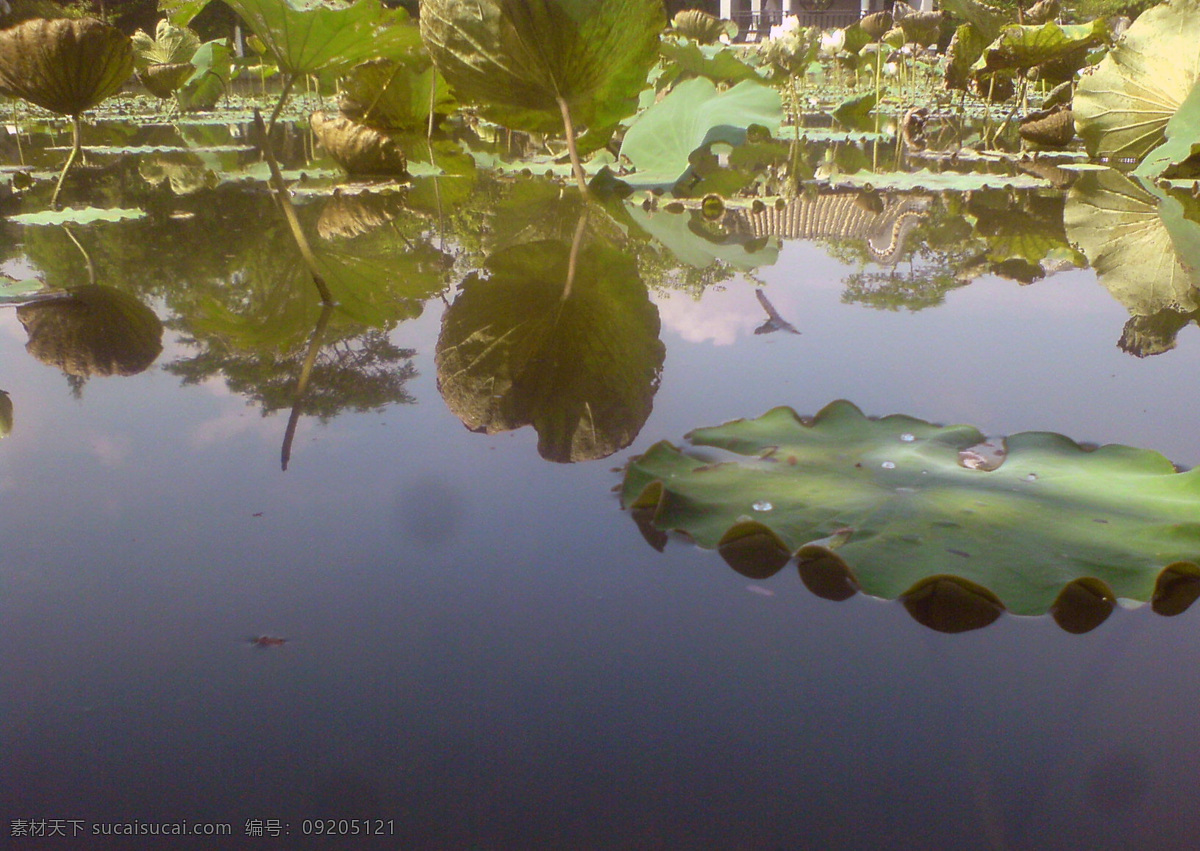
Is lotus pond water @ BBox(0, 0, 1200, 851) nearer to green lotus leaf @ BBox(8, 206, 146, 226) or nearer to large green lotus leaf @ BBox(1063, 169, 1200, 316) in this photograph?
large green lotus leaf @ BBox(1063, 169, 1200, 316)

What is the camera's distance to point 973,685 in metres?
0.52

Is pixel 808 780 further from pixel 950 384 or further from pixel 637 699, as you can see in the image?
pixel 950 384

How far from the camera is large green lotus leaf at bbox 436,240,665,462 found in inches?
36.5

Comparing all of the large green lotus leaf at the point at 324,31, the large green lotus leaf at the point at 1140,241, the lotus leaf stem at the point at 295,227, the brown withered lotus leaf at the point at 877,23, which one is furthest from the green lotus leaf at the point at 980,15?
the lotus leaf stem at the point at 295,227

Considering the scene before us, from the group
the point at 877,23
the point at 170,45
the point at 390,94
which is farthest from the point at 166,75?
the point at 877,23

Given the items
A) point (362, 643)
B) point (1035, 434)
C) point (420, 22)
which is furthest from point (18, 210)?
point (1035, 434)

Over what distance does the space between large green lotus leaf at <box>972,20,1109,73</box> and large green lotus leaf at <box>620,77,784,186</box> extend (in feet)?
5.87

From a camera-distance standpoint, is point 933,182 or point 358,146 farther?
point 358,146

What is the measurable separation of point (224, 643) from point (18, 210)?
2.43m

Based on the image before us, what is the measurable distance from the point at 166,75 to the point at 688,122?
4.08 m

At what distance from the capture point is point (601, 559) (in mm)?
659

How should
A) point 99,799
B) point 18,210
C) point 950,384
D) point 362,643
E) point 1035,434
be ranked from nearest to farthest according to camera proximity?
point 99,799 < point 362,643 < point 1035,434 < point 950,384 < point 18,210

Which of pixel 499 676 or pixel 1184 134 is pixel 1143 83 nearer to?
pixel 1184 134

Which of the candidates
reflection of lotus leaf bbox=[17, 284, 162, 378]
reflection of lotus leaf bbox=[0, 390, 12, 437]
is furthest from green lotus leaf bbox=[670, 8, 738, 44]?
reflection of lotus leaf bbox=[0, 390, 12, 437]
